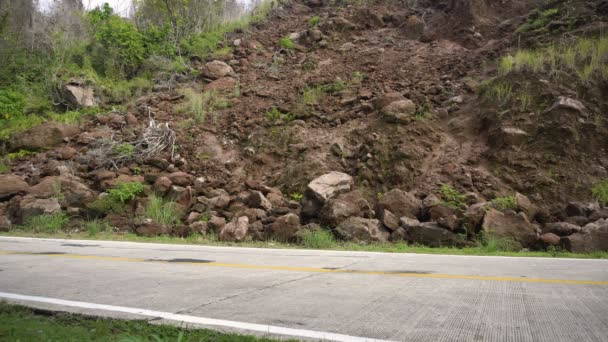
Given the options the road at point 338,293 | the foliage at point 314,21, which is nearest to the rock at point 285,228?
the road at point 338,293

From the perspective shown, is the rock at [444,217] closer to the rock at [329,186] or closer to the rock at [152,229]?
the rock at [329,186]

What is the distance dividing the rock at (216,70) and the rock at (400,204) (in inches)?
448

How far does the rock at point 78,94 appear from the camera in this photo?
1816 cm

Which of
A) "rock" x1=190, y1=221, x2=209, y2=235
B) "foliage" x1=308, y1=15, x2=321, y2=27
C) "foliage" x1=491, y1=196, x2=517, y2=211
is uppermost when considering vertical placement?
"foliage" x1=308, y1=15, x2=321, y2=27

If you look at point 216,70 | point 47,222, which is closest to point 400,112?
point 216,70

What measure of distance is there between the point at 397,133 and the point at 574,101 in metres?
4.73

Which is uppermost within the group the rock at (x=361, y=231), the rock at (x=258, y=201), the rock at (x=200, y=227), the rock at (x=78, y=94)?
the rock at (x=78, y=94)

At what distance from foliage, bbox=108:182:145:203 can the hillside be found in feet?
0.22

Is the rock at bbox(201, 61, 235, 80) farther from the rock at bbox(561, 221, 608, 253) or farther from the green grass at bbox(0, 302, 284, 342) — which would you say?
the green grass at bbox(0, 302, 284, 342)

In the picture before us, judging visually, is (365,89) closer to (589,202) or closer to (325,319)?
(589,202)

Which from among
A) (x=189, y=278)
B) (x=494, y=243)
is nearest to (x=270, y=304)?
(x=189, y=278)

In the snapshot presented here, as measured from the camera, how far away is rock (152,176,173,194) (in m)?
12.2

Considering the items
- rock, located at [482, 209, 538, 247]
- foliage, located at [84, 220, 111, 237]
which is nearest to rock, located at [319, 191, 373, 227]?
rock, located at [482, 209, 538, 247]

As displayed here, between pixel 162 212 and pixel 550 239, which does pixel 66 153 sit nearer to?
pixel 162 212
